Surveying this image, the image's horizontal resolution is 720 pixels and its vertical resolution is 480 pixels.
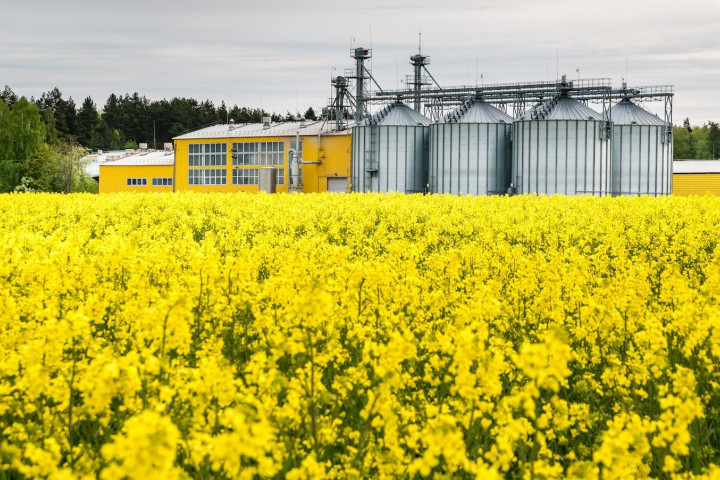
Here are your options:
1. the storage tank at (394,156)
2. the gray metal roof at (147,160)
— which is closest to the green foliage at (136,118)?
the gray metal roof at (147,160)

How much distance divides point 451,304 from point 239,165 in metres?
52.3

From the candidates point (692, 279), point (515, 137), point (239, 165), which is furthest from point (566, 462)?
point (239, 165)

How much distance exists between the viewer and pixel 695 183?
6919 centimetres

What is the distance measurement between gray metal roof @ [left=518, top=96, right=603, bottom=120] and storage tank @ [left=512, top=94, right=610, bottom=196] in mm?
123

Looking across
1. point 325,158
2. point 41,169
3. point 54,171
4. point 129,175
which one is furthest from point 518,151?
point 41,169

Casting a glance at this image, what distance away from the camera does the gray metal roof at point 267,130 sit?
5688 centimetres

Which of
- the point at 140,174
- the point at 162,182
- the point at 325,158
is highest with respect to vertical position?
the point at 325,158

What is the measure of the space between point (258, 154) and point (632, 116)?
92.7 feet

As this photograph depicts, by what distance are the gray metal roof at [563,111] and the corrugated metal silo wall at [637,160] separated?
2.43 meters

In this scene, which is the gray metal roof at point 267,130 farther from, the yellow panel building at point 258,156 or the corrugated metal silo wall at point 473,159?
the corrugated metal silo wall at point 473,159

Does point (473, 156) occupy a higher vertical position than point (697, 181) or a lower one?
higher

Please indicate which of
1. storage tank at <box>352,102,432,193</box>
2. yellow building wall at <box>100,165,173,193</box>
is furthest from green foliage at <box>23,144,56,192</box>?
storage tank at <box>352,102,432,193</box>

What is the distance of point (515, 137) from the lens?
41688mm

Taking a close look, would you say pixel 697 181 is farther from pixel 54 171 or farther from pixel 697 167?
pixel 54 171
